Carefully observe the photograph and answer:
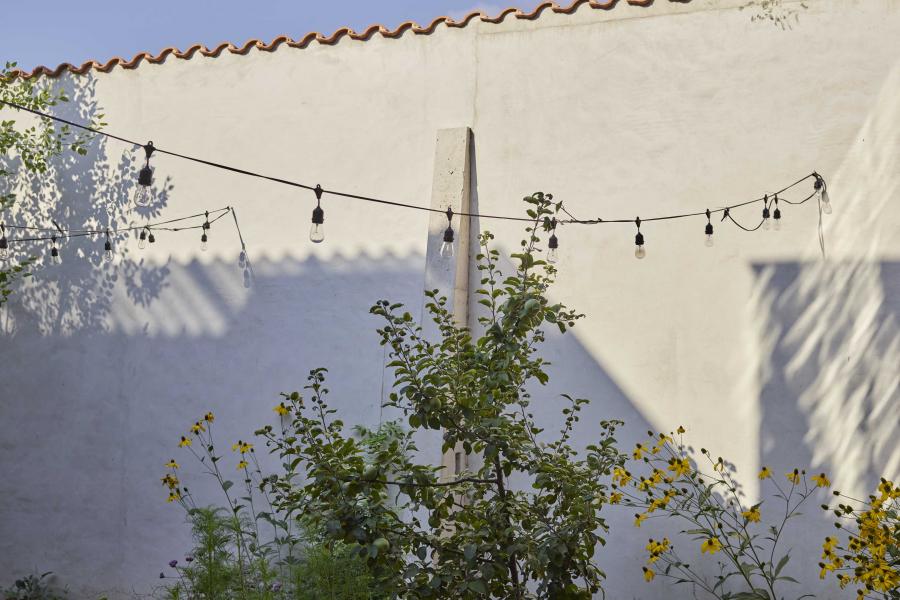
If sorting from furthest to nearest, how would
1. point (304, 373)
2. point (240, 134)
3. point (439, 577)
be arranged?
point (240, 134)
point (304, 373)
point (439, 577)

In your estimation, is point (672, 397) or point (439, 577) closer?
point (439, 577)

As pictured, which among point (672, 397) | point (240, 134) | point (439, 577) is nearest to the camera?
point (439, 577)

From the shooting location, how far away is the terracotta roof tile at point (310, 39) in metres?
5.62

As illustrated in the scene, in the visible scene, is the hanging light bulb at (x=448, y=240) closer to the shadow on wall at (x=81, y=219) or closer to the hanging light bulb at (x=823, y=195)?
the hanging light bulb at (x=823, y=195)

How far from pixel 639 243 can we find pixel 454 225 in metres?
1.12

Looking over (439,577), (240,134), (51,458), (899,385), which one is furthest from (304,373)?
(899,385)

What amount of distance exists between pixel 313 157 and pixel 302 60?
0.68 meters

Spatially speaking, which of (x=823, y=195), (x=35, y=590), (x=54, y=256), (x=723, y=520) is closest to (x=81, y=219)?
(x=54, y=256)

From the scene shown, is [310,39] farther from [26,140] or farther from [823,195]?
[823,195]

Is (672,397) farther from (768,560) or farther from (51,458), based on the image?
(51,458)

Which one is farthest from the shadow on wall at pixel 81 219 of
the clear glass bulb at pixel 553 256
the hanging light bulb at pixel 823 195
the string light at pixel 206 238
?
the hanging light bulb at pixel 823 195

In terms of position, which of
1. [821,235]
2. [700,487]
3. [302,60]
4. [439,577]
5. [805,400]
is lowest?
[439,577]

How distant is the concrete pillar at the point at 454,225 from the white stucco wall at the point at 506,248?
0.39 feet

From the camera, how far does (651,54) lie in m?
5.41
